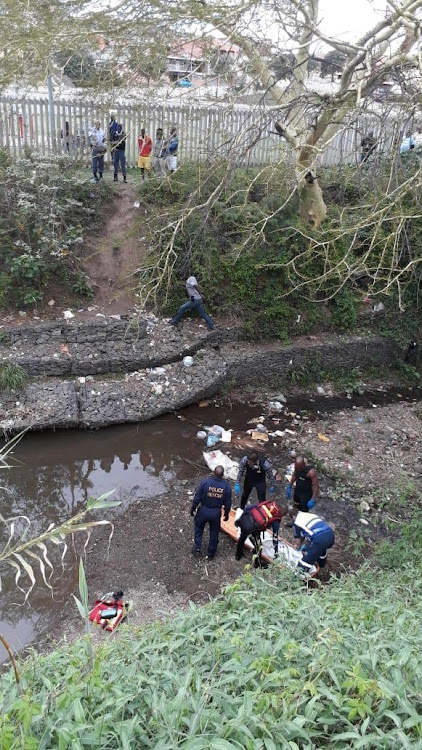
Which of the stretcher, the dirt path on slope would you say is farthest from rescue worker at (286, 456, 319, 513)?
the dirt path on slope

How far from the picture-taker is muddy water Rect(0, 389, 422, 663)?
6.88 m

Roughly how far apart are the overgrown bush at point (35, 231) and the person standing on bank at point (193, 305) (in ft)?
5.93

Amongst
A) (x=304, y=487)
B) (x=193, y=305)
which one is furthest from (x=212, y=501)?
(x=193, y=305)

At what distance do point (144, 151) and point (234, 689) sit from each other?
1159 centimetres

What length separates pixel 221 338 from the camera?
400 inches

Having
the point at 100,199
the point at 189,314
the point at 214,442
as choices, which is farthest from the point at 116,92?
the point at 214,442

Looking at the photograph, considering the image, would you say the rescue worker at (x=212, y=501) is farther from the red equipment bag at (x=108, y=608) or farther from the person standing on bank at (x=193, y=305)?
the person standing on bank at (x=193, y=305)

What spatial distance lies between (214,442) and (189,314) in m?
A: 3.13

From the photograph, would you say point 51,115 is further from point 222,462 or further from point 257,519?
point 257,519

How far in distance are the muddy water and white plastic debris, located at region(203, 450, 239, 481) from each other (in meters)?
0.15

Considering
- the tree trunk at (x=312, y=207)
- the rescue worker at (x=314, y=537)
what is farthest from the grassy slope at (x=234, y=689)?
the tree trunk at (x=312, y=207)

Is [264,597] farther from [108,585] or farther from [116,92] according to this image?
[116,92]

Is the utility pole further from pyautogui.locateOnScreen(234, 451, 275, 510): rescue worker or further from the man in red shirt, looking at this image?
pyautogui.locateOnScreen(234, 451, 275, 510): rescue worker

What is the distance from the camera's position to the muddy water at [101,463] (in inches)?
271
